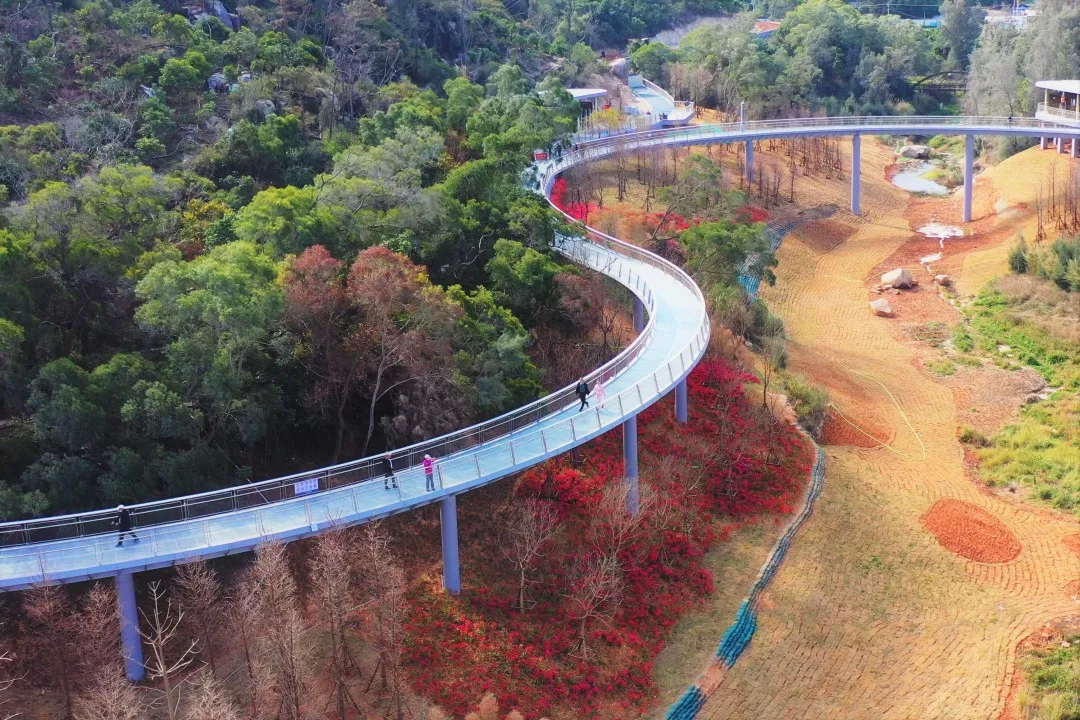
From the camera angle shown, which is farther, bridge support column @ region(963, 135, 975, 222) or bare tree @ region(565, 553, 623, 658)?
bridge support column @ region(963, 135, 975, 222)

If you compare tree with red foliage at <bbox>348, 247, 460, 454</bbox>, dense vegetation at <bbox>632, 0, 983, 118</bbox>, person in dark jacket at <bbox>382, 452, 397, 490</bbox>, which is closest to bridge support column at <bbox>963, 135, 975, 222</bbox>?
dense vegetation at <bbox>632, 0, 983, 118</bbox>

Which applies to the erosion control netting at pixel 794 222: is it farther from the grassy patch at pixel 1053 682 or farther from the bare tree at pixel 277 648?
the bare tree at pixel 277 648

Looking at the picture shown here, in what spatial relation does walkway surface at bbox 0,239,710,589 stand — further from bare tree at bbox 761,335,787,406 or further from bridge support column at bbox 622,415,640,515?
bare tree at bbox 761,335,787,406

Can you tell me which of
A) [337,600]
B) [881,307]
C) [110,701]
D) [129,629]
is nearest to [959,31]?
[881,307]

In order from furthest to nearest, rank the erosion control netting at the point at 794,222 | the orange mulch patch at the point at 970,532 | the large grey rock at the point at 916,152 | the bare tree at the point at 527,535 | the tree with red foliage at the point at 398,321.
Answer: the large grey rock at the point at 916,152 < the erosion control netting at the point at 794,222 < the orange mulch patch at the point at 970,532 < the tree with red foliage at the point at 398,321 < the bare tree at the point at 527,535

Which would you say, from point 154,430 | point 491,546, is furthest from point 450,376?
point 154,430

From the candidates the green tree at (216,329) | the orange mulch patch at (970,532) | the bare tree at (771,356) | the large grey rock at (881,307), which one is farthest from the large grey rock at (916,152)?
the green tree at (216,329)

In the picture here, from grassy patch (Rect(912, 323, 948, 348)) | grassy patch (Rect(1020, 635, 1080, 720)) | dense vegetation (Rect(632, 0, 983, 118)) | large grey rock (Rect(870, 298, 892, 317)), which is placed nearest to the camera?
grassy patch (Rect(1020, 635, 1080, 720))
